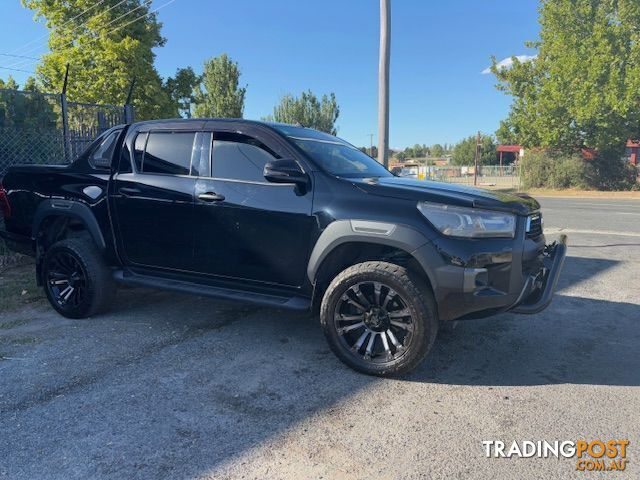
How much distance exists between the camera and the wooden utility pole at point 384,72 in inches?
335

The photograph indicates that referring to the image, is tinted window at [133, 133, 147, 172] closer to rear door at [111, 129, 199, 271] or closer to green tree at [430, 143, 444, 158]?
rear door at [111, 129, 199, 271]

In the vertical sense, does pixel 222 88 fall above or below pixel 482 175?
above

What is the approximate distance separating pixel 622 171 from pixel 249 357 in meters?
31.7

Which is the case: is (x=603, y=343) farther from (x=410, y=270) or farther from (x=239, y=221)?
(x=239, y=221)

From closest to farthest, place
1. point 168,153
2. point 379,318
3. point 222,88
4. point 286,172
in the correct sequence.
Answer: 1. point 379,318
2. point 286,172
3. point 168,153
4. point 222,88

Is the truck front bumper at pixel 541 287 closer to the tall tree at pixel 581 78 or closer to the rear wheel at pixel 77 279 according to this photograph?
the rear wheel at pixel 77 279

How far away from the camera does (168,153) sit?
4223mm

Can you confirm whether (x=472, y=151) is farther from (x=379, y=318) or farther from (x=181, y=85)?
(x=379, y=318)

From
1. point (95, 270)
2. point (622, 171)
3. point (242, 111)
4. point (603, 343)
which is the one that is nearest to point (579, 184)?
point (622, 171)

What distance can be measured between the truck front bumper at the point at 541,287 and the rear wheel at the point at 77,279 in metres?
3.50

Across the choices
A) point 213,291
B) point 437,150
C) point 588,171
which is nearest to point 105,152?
point 213,291

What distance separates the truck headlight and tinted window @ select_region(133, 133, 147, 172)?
8.41ft

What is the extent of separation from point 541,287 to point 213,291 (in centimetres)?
252

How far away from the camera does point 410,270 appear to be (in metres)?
3.37
